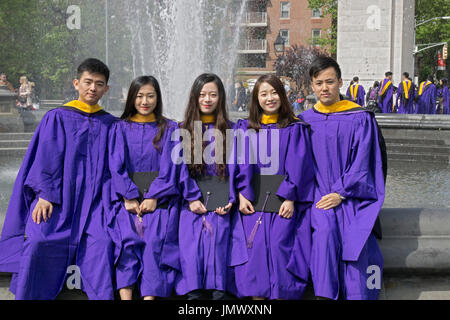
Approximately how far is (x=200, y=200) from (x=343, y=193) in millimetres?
949

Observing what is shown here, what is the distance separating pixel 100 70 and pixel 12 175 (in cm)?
552

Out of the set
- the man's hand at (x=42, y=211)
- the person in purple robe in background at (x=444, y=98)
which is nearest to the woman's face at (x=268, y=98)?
the man's hand at (x=42, y=211)

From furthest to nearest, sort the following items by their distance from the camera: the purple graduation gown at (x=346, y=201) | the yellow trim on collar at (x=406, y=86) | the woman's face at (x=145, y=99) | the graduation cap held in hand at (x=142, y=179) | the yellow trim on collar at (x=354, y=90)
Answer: the yellow trim on collar at (x=354, y=90) < the yellow trim on collar at (x=406, y=86) < the woman's face at (x=145, y=99) < the graduation cap held in hand at (x=142, y=179) < the purple graduation gown at (x=346, y=201)

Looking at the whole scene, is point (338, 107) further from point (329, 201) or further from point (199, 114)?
point (199, 114)

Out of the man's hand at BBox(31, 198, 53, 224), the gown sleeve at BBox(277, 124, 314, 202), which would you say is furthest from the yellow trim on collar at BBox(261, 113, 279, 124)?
the man's hand at BBox(31, 198, 53, 224)

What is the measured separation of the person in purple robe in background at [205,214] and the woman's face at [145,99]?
10.4 inches

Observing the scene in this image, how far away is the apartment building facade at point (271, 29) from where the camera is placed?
2082 inches

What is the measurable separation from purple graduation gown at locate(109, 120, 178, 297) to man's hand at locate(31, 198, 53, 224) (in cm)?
41

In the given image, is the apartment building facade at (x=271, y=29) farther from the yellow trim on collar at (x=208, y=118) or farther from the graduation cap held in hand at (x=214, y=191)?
the graduation cap held in hand at (x=214, y=191)

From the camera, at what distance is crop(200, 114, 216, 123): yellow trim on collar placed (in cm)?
399

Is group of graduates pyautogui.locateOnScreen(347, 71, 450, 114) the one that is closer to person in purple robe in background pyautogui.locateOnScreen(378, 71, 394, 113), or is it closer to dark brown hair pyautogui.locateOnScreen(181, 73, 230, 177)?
person in purple robe in background pyautogui.locateOnScreen(378, 71, 394, 113)

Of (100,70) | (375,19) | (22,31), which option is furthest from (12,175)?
(22,31)

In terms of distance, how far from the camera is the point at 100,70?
4.03 m
